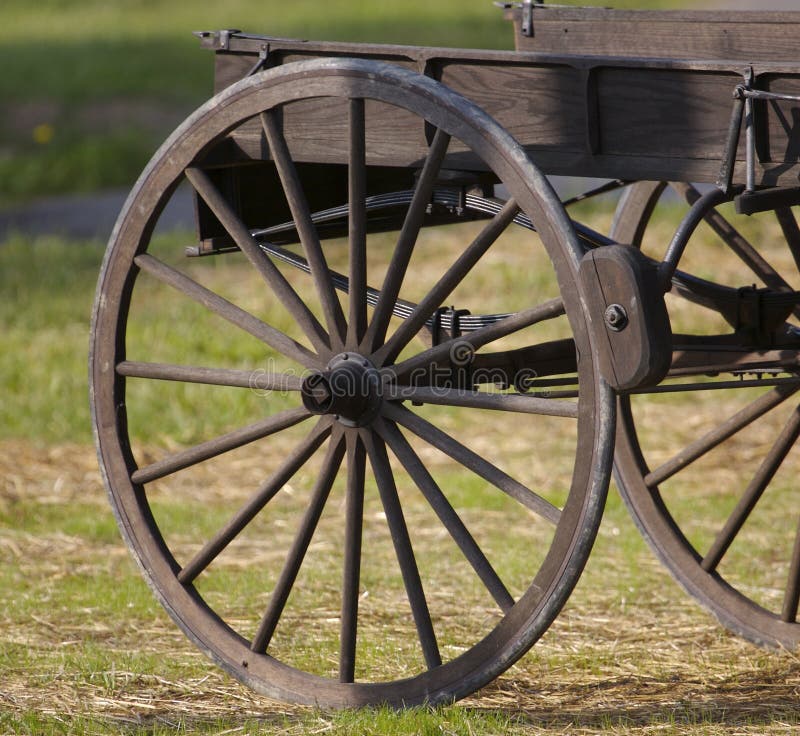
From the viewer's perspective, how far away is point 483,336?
2.55m

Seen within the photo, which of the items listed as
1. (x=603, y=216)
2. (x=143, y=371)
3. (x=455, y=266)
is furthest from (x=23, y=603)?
(x=603, y=216)

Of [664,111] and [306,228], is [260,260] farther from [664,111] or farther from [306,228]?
[664,111]

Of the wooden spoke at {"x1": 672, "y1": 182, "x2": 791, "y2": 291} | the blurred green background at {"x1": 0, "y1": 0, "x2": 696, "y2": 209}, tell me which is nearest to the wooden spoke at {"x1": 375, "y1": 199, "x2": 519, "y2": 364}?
the wooden spoke at {"x1": 672, "y1": 182, "x2": 791, "y2": 291}

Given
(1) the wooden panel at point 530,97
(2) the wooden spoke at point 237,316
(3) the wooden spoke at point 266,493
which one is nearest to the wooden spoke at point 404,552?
(3) the wooden spoke at point 266,493

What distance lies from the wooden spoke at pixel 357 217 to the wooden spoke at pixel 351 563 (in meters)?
0.28

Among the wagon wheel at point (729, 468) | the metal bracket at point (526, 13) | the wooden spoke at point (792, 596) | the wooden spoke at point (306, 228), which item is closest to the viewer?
the wooden spoke at point (306, 228)

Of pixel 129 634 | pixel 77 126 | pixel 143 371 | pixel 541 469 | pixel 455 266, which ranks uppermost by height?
pixel 77 126

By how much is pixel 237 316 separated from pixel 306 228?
0.27 metres

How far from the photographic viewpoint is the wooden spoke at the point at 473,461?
2.42 metres

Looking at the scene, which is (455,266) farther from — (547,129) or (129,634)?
(129,634)

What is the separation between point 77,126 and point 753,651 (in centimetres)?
988

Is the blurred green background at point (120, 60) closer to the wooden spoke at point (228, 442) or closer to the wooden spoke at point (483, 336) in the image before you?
the wooden spoke at point (228, 442)

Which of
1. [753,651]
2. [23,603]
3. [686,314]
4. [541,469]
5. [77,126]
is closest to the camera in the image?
[753,651]

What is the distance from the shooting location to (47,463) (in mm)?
5180
